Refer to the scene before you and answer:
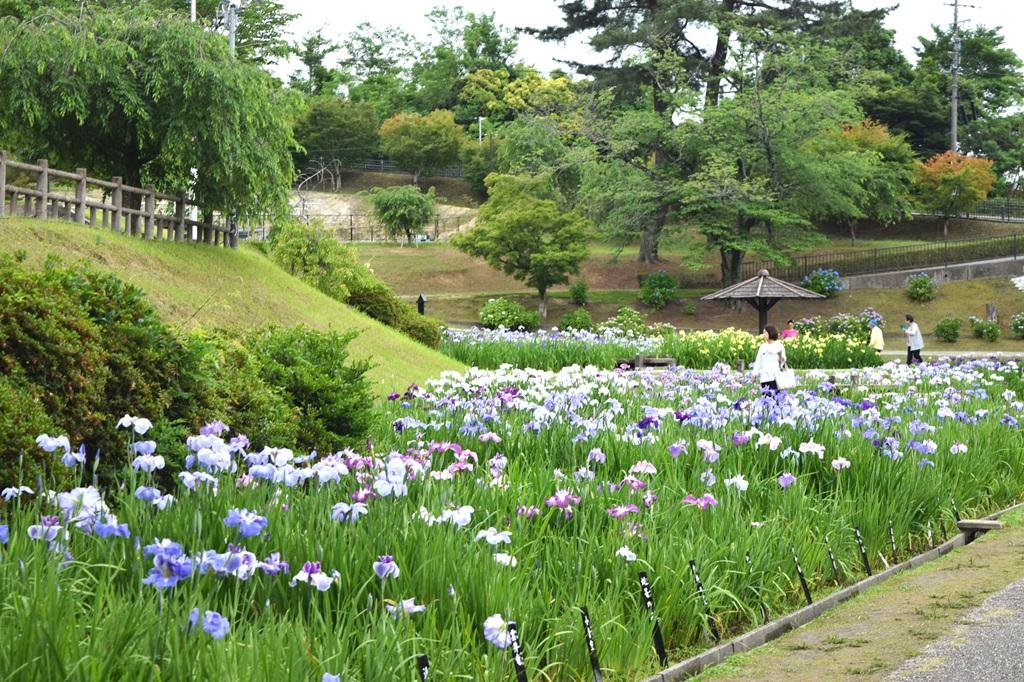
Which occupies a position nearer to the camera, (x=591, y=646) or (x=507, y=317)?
(x=591, y=646)

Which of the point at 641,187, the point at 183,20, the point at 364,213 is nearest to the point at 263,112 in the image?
the point at 183,20

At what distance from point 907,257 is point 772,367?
1494 inches

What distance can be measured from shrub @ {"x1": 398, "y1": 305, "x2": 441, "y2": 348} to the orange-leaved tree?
3548 cm

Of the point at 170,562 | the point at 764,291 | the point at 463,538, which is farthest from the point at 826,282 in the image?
the point at 170,562

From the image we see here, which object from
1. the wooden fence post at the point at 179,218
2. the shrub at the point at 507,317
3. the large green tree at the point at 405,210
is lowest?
the shrub at the point at 507,317

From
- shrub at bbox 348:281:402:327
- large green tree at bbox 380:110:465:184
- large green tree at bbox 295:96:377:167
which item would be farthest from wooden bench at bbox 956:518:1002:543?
large green tree at bbox 295:96:377:167

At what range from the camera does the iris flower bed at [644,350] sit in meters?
24.2

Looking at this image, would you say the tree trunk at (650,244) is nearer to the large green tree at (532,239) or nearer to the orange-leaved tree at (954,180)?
the large green tree at (532,239)

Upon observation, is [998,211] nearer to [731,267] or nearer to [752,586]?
[731,267]

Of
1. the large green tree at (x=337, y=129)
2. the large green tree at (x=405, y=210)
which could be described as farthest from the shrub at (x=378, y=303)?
the large green tree at (x=337, y=129)

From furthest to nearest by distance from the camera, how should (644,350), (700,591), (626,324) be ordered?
(626,324)
(644,350)
(700,591)

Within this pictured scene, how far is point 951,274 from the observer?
46344 millimetres

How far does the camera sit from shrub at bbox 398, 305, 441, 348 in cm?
2511

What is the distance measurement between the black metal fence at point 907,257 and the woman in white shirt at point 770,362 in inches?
1364
